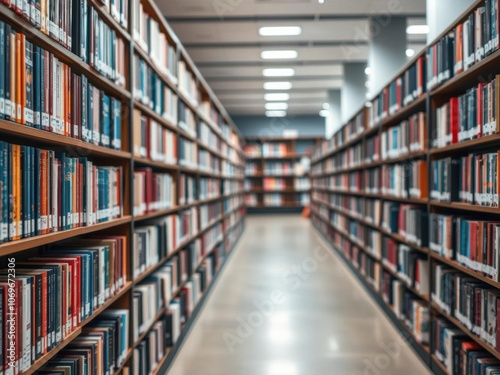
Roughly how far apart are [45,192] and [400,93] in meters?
3.02

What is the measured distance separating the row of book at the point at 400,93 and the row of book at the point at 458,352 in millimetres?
1576

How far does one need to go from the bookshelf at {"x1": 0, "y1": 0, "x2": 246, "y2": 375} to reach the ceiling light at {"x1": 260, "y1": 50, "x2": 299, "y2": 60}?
15.0 ft

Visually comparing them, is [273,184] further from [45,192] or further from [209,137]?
[45,192]

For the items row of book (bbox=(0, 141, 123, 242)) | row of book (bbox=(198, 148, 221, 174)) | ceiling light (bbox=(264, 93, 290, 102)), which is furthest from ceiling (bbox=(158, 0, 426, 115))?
row of book (bbox=(0, 141, 123, 242))

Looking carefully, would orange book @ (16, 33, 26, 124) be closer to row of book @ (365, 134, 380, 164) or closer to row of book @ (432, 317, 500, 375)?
row of book @ (432, 317, 500, 375)

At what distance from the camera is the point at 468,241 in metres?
2.27

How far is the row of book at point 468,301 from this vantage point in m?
2.00

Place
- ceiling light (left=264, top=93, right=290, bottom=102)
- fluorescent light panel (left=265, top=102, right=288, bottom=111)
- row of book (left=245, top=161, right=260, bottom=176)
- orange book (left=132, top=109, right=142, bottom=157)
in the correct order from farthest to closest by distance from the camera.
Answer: row of book (left=245, top=161, right=260, bottom=176) < fluorescent light panel (left=265, top=102, right=288, bottom=111) < ceiling light (left=264, top=93, right=290, bottom=102) < orange book (left=132, top=109, right=142, bottom=157)

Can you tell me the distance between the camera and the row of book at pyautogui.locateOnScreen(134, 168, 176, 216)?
8.01ft

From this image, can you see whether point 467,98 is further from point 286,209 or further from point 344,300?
point 286,209

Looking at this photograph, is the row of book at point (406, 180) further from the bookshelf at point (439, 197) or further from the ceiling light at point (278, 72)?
the ceiling light at point (278, 72)

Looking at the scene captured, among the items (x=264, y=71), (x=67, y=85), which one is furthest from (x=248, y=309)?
(x=264, y=71)

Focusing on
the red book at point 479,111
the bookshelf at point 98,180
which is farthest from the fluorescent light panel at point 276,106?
the red book at point 479,111

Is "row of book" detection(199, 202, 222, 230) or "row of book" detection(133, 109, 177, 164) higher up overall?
"row of book" detection(133, 109, 177, 164)
